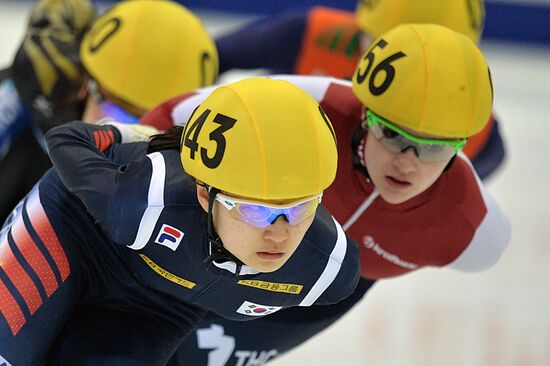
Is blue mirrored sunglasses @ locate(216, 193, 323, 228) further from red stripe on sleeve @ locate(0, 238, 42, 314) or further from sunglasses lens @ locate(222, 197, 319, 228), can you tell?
red stripe on sleeve @ locate(0, 238, 42, 314)

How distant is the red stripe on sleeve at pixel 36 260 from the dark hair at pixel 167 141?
1.10ft

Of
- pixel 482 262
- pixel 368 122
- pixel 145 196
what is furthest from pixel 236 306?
pixel 482 262

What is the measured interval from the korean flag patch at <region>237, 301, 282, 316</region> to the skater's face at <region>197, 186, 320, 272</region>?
28cm

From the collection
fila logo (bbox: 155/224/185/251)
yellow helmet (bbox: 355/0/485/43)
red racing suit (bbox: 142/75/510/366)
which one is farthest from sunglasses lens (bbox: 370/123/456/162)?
yellow helmet (bbox: 355/0/485/43)

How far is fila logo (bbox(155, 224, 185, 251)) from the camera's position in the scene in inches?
92.9

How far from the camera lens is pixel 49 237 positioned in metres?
2.48

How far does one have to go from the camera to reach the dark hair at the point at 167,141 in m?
2.45

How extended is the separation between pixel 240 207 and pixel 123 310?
1.87 ft

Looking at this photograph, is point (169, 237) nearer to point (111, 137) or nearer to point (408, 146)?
point (111, 137)

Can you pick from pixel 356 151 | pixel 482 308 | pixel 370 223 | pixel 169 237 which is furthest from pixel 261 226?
pixel 482 308

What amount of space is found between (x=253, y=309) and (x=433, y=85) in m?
0.67

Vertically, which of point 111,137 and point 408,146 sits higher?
point 111,137

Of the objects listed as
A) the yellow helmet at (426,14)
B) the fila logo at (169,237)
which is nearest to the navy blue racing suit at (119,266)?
the fila logo at (169,237)

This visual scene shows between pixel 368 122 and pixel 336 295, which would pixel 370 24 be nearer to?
pixel 368 122
